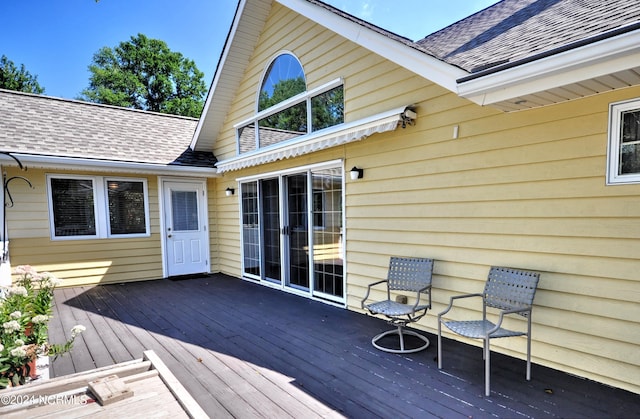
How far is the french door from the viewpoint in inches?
195

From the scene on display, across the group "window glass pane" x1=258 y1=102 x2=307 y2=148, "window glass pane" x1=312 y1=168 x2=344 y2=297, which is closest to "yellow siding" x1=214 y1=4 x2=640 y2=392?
"window glass pane" x1=312 y1=168 x2=344 y2=297

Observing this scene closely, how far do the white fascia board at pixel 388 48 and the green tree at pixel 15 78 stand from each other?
23.4 m

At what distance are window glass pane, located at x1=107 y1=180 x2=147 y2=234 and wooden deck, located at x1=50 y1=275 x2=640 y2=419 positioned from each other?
2.12 m

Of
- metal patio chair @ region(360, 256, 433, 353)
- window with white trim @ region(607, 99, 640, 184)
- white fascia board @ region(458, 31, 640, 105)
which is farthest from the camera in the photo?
metal patio chair @ region(360, 256, 433, 353)

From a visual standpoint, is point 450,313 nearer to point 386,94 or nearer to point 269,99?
point 386,94

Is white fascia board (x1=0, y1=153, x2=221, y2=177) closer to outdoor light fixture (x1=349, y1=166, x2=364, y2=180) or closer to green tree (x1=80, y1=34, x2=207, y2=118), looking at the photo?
outdoor light fixture (x1=349, y1=166, x2=364, y2=180)

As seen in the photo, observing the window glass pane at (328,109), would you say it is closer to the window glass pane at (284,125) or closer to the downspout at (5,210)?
the window glass pane at (284,125)

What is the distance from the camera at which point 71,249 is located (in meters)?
6.25

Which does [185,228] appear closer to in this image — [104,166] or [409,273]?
[104,166]

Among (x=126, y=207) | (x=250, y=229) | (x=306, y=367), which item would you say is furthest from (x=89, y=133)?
(x=306, y=367)

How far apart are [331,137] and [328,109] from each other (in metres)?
0.75

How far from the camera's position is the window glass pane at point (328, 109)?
185 inches

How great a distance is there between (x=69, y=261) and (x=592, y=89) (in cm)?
823

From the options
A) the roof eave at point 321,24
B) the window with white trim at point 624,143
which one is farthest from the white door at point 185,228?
the window with white trim at point 624,143
